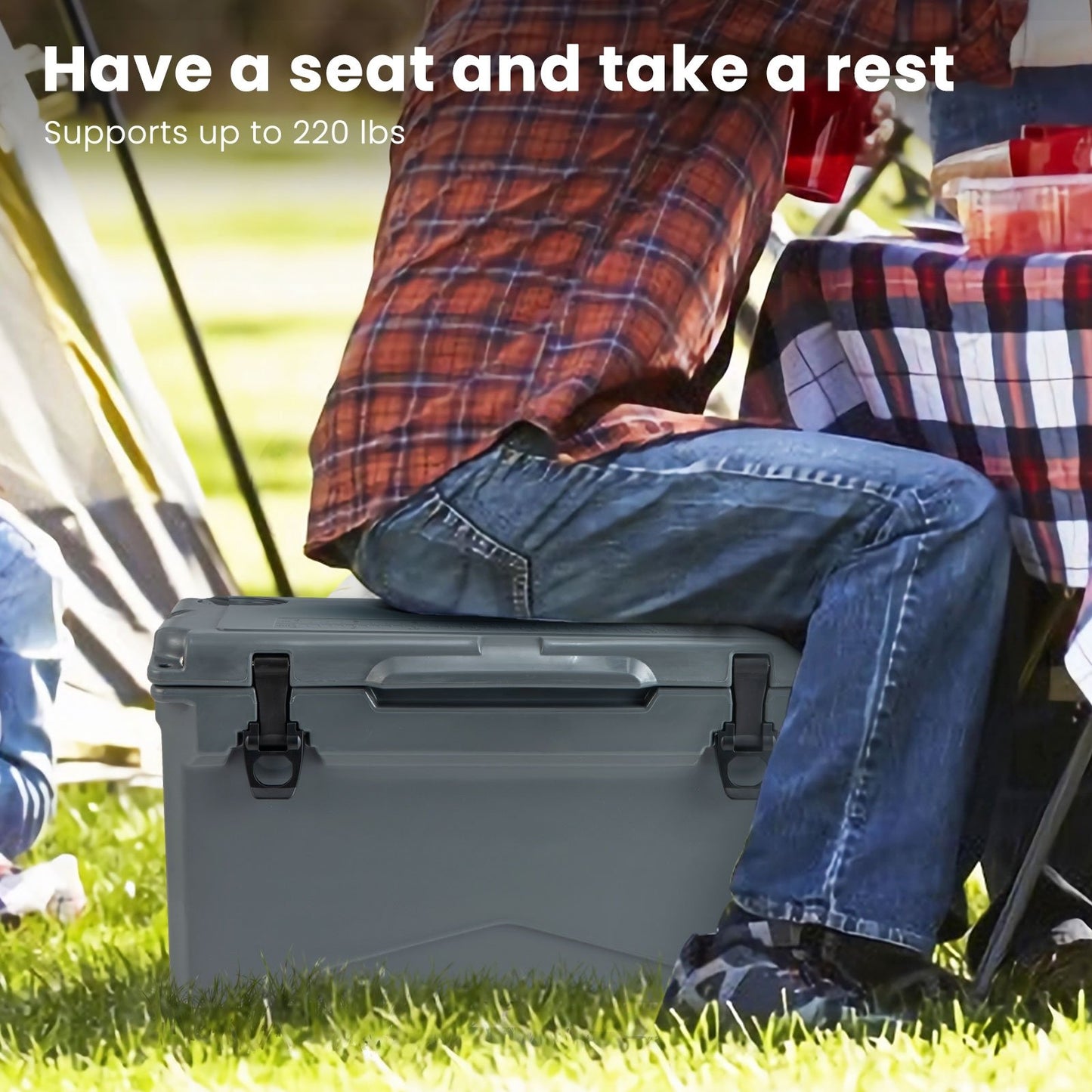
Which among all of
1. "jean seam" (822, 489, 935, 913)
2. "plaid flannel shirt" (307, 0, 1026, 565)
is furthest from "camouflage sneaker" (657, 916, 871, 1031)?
"plaid flannel shirt" (307, 0, 1026, 565)

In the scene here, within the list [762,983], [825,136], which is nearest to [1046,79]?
[825,136]

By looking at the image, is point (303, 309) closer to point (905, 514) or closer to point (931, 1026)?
point (905, 514)

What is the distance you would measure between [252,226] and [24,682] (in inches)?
30.4

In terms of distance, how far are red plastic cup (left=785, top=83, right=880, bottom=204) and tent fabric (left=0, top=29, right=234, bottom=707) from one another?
3.85 feet

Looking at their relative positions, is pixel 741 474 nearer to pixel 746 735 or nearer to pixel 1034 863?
pixel 746 735

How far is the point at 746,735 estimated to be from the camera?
6.39 feet

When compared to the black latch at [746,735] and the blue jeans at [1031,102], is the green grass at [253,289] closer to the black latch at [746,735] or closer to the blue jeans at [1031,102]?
the blue jeans at [1031,102]

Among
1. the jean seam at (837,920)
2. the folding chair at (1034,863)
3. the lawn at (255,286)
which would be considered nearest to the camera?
the jean seam at (837,920)

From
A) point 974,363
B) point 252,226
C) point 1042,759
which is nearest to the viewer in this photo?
point 974,363

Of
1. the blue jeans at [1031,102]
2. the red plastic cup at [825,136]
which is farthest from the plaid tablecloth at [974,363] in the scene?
the blue jeans at [1031,102]

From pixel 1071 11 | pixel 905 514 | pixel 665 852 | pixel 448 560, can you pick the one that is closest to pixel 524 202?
pixel 448 560

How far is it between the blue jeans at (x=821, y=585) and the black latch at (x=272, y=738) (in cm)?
22

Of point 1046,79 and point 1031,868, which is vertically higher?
point 1046,79

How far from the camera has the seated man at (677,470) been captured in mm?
1837
